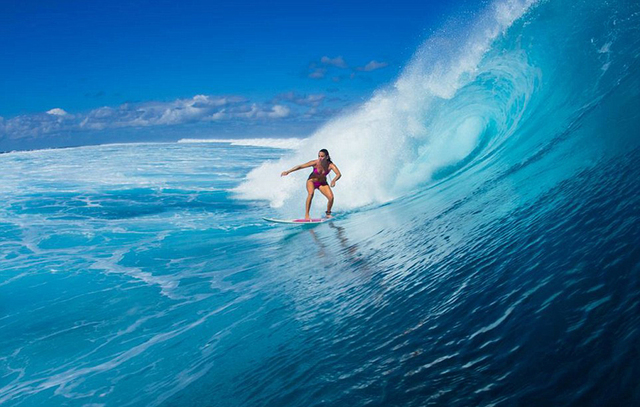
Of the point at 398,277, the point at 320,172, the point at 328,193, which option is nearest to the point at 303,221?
the point at 328,193

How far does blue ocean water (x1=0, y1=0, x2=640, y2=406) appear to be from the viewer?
283 centimetres

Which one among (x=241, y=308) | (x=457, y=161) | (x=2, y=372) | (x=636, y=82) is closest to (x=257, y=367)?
(x=241, y=308)

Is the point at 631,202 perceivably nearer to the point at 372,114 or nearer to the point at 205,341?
the point at 205,341

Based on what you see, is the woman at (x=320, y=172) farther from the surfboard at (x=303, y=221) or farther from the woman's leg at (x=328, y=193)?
the surfboard at (x=303, y=221)

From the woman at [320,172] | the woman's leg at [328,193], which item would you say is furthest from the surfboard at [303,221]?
the woman's leg at [328,193]

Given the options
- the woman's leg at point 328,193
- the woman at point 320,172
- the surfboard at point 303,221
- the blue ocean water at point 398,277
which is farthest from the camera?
the woman's leg at point 328,193

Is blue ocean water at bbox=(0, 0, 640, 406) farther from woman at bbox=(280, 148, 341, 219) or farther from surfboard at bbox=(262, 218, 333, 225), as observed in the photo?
woman at bbox=(280, 148, 341, 219)

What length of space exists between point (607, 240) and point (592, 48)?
10.4 metres

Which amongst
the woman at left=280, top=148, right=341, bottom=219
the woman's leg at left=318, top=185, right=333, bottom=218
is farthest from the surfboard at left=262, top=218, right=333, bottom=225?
the woman's leg at left=318, top=185, right=333, bottom=218

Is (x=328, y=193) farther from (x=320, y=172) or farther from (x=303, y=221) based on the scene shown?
(x=303, y=221)

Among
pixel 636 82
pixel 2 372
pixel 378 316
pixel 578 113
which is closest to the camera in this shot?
pixel 378 316

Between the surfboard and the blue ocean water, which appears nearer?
the blue ocean water

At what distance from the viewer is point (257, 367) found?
3.86 meters

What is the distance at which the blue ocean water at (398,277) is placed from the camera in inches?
111
